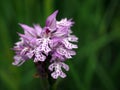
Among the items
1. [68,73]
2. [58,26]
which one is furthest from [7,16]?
[58,26]

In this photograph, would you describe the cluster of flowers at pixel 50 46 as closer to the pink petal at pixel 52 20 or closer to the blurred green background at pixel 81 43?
the pink petal at pixel 52 20

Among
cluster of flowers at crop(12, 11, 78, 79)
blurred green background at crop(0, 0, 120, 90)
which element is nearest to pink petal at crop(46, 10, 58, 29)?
cluster of flowers at crop(12, 11, 78, 79)

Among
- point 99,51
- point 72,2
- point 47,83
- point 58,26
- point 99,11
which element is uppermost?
point 72,2

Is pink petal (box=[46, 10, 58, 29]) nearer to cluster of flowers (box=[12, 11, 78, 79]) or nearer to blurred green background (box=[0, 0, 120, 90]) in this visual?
cluster of flowers (box=[12, 11, 78, 79])

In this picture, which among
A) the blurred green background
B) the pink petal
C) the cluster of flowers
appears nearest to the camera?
the cluster of flowers

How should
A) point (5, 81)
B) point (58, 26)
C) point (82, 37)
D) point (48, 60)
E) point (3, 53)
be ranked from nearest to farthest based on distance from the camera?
point (48, 60) → point (58, 26) → point (5, 81) → point (3, 53) → point (82, 37)

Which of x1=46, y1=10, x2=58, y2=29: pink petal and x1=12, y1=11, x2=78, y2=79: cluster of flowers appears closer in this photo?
x1=12, y1=11, x2=78, y2=79: cluster of flowers

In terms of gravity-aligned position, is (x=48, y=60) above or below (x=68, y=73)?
below

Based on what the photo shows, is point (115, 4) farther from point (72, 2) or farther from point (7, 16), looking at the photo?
point (7, 16)
